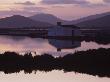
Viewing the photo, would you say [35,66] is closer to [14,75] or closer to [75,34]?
[14,75]

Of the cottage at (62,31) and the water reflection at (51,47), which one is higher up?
the water reflection at (51,47)

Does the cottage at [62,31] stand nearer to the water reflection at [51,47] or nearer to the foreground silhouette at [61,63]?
the water reflection at [51,47]

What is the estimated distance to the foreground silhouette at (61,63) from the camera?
2750cm

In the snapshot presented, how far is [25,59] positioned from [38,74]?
5.23 metres

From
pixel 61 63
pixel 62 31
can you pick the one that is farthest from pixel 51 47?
pixel 62 31

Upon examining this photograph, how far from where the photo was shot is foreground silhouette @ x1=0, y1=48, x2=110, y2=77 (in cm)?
2750

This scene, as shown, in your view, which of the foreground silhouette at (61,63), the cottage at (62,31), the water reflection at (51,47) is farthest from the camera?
the cottage at (62,31)

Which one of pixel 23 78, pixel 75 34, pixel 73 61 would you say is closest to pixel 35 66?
pixel 73 61

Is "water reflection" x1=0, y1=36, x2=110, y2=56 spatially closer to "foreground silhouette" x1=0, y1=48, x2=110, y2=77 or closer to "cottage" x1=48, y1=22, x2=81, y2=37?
"foreground silhouette" x1=0, y1=48, x2=110, y2=77

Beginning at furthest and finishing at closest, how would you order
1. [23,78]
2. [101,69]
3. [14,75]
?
1. [101,69]
2. [14,75]
3. [23,78]

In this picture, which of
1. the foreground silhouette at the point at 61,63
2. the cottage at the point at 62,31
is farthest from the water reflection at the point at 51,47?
the cottage at the point at 62,31

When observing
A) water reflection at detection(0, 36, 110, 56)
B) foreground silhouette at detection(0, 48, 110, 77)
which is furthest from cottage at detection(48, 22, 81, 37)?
foreground silhouette at detection(0, 48, 110, 77)

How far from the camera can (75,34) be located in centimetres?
7762

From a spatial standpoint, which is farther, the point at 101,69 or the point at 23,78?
the point at 101,69
